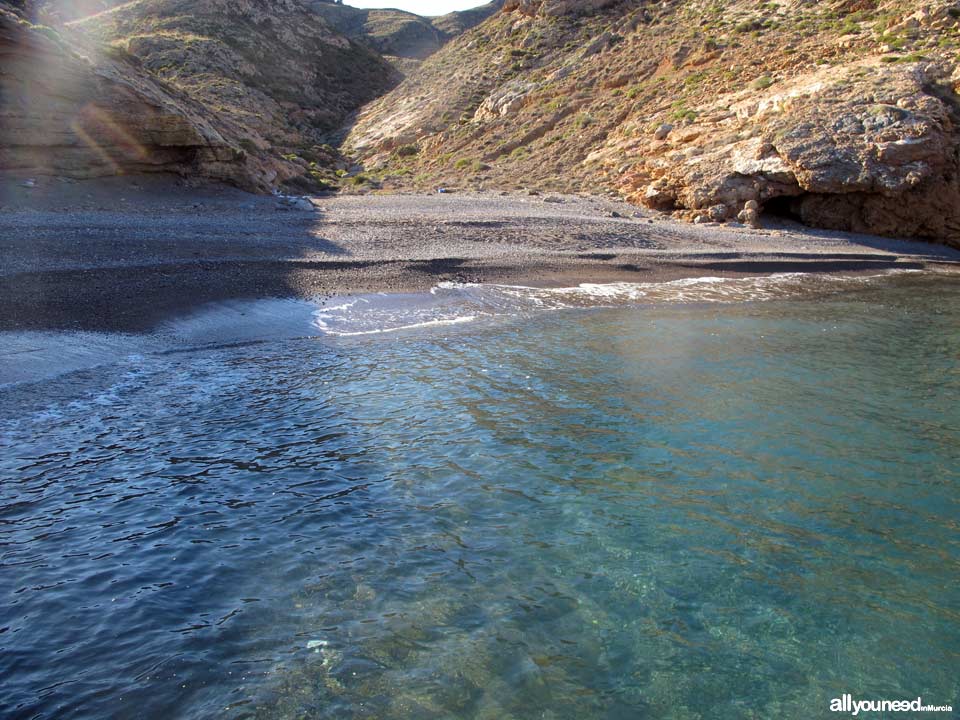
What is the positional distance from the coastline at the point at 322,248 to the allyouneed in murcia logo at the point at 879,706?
955 centimetres

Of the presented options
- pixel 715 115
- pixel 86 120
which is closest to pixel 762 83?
pixel 715 115

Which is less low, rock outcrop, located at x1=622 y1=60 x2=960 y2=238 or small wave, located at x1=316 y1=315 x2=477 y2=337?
rock outcrop, located at x1=622 y1=60 x2=960 y2=238

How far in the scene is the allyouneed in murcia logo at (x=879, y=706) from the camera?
3553 mm

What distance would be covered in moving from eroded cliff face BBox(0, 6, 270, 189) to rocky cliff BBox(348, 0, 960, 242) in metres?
8.20

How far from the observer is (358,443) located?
22.5 feet

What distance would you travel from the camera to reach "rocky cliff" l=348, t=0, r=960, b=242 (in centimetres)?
1862

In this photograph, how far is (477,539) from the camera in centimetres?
512

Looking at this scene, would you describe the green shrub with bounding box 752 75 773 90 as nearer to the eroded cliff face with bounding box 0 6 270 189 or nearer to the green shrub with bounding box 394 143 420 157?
the green shrub with bounding box 394 143 420 157

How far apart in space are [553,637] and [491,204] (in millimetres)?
16785

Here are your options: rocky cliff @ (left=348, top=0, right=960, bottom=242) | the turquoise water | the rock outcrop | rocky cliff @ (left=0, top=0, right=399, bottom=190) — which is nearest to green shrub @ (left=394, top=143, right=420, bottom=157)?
rocky cliff @ (left=348, top=0, right=960, bottom=242)

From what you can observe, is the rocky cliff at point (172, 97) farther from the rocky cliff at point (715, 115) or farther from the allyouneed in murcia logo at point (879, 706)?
the allyouneed in murcia logo at point (879, 706)

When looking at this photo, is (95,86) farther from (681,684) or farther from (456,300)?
(681,684)

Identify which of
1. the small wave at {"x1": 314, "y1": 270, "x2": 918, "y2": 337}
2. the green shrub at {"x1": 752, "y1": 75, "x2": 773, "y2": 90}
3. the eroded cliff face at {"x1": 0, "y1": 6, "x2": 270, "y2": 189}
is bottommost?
the small wave at {"x1": 314, "y1": 270, "x2": 918, "y2": 337}

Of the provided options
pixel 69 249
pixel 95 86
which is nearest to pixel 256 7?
pixel 95 86
